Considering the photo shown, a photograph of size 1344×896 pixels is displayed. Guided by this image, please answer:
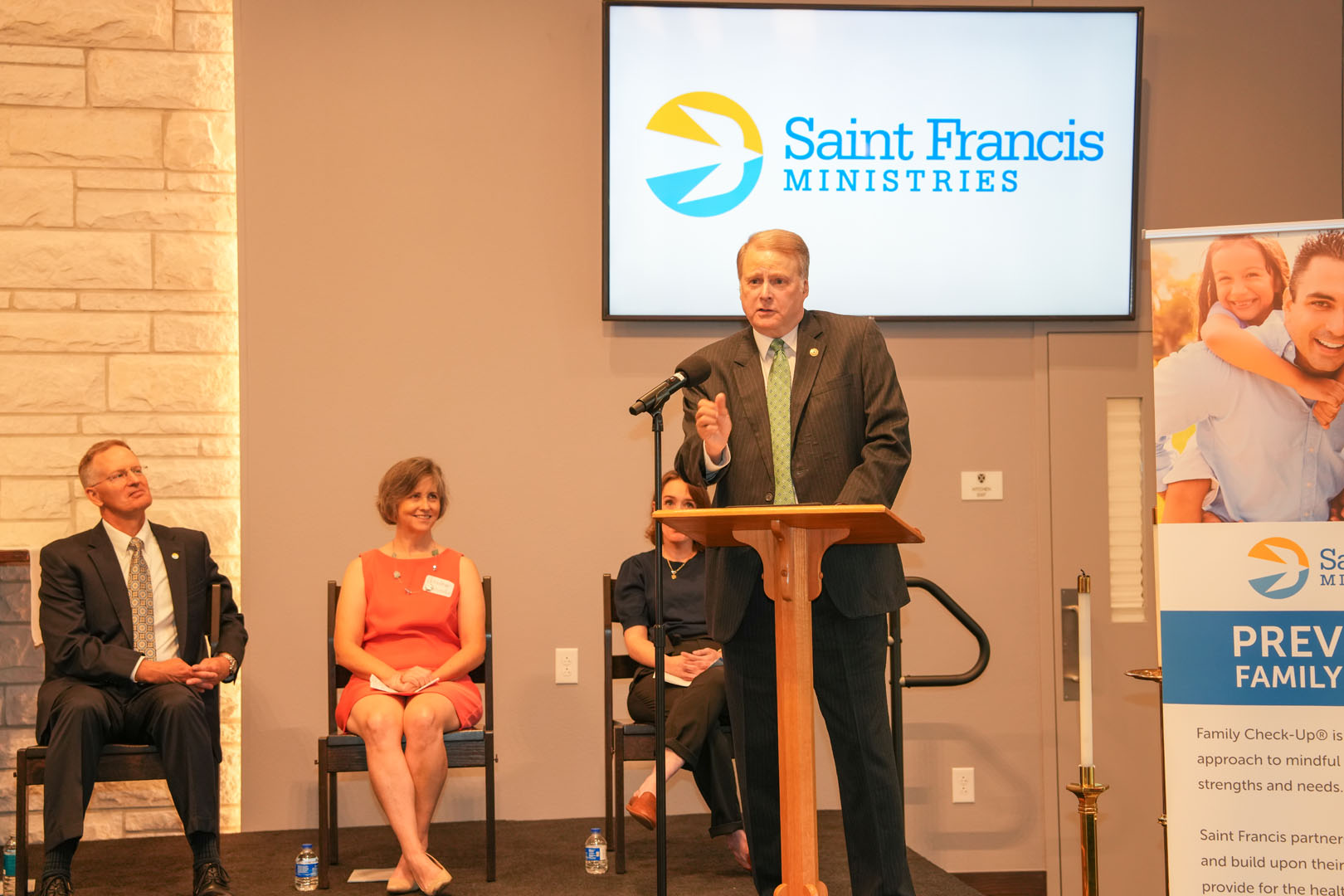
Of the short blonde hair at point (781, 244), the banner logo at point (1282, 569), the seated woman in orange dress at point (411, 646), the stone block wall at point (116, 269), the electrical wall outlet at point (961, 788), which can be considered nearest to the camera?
the short blonde hair at point (781, 244)

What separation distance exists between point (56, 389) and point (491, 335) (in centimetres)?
157

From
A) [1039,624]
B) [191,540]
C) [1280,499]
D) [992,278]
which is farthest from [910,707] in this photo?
[191,540]

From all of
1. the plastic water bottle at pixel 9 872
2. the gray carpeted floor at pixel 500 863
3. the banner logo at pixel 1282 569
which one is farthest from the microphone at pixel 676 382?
the plastic water bottle at pixel 9 872

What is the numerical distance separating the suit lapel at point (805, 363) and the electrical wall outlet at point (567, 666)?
6.85 feet

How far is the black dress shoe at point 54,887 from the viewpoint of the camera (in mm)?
3197

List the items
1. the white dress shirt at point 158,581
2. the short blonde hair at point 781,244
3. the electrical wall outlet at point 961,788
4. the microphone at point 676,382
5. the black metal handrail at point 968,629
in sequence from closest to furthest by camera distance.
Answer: the microphone at point 676,382, the short blonde hair at point 781,244, the white dress shirt at point 158,581, the black metal handrail at point 968,629, the electrical wall outlet at point 961,788

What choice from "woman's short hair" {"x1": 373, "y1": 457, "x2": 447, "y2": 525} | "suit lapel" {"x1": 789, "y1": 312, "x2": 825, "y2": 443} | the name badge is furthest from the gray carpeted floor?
"suit lapel" {"x1": 789, "y1": 312, "x2": 825, "y2": 443}

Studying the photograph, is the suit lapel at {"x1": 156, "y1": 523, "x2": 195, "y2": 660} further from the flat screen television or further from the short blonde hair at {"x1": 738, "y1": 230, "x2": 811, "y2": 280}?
the short blonde hair at {"x1": 738, "y1": 230, "x2": 811, "y2": 280}

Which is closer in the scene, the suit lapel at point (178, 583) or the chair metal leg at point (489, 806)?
the chair metal leg at point (489, 806)

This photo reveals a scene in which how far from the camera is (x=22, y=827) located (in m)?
3.31

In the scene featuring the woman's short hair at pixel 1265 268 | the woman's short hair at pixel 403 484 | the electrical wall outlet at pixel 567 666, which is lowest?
the electrical wall outlet at pixel 567 666

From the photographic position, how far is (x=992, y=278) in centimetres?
456

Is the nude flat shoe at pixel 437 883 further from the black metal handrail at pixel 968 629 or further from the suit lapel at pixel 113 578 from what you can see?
the black metal handrail at pixel 968 629

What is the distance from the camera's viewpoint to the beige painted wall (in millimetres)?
4387
